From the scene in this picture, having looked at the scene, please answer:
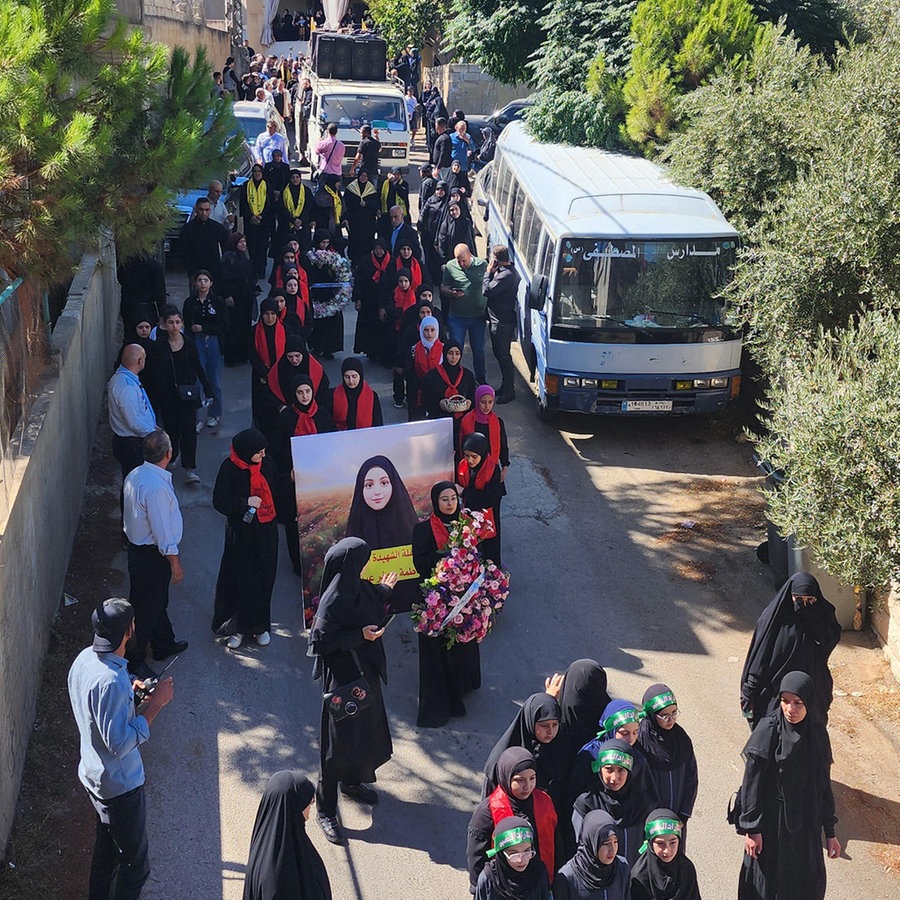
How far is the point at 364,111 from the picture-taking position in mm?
25203

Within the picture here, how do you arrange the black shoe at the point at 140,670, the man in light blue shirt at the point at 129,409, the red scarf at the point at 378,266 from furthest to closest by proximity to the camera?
the red scarf at the point at 378,266
the man in light blue shirt at the point at 129,409
the black shoe at the point at 140,670

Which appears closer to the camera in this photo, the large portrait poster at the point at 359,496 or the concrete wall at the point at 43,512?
the concrete wall at the point at 43,512

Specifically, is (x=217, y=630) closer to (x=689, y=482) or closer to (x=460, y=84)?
(x=689, y=482)

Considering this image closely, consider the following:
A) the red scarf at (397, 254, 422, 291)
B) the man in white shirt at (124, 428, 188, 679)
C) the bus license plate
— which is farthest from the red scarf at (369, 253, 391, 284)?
the man in white shirt at (124, 428, 188, 679)

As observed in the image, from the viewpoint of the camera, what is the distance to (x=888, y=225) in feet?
32.1

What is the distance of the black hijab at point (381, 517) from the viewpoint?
27.6ft

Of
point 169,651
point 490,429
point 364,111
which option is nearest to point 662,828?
point 169,651

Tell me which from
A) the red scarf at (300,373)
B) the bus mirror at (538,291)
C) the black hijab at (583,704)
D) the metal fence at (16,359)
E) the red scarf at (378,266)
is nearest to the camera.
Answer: the black hijab at (583,704)

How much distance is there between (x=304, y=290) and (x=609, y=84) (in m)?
6.18

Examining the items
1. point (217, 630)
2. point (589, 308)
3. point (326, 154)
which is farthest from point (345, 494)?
point (326, 154)

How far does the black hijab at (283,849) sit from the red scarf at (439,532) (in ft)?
9.40

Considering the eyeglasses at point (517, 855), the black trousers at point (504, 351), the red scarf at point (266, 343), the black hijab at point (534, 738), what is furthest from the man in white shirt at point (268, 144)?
the eyeglasses at point (517, 855)

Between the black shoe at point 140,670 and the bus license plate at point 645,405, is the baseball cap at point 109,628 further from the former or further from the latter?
the bus license plate at point 645,405

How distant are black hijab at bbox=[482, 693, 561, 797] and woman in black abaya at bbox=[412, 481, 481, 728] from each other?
5.59 feet
